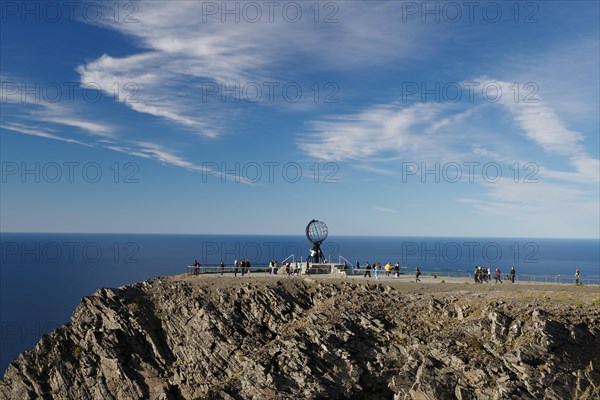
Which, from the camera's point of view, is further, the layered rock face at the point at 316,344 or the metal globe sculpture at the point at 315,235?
the metal globe sculpture at the point at 315,235

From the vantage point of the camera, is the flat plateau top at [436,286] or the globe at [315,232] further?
the globe at [315,232]

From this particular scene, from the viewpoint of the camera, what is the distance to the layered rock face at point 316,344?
33719 millimetres

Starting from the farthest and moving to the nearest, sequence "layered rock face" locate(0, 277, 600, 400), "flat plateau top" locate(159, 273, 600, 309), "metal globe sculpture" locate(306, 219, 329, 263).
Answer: "metal globe sculpture" locate(306, 219, 329, 263) → "flat plateau top" locate(159, 273, 600, 309) → "layered rock face" locate(0, 277, 600, 400)

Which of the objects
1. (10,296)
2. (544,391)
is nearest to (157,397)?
(544,391)

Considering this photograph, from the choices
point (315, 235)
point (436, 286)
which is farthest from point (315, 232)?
point (436, 286)

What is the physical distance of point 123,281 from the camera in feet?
533

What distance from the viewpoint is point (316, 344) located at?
38500 mm

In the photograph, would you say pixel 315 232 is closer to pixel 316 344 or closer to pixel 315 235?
pixel 315 235

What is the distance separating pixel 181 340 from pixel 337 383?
52.1 ft

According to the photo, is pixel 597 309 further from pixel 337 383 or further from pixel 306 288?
pixel 306 288

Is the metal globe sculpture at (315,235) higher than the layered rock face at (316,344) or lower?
higher

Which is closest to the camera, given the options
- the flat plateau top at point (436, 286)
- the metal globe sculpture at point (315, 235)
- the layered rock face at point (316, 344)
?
the layered rock face at point (316, 344)

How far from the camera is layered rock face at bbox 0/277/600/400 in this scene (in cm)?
3372

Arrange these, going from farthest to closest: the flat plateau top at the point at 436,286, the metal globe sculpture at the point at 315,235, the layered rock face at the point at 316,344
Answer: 1. the metal globe sculpture at the point at 315,235
2. the flat plateau top at the point at 436,286
3. the layered rock face at the point at 316,344
